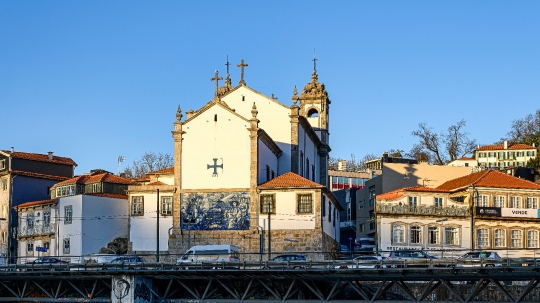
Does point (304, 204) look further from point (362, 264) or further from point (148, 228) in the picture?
point (362, 264)

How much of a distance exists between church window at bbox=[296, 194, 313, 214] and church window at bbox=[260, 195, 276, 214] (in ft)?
6.80

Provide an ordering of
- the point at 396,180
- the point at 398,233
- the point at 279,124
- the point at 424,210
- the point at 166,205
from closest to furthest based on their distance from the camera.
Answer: the point at 166,205 → the point at 398,233 → the point at 424,210 → the point at 279,124 → the point at 396,180

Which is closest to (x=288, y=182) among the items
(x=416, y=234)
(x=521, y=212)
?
(x=416, y=234)

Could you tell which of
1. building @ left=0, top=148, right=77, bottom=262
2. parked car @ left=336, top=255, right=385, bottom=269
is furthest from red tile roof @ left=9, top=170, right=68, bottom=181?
parked car @ left=336, top=255, right=385, bottom=269

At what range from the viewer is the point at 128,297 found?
5853 centimetres

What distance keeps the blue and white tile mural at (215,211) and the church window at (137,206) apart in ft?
13.3

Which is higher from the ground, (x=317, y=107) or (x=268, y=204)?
(x=317, y=107)

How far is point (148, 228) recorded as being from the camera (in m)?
79.6

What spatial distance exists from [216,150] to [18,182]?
30.4m

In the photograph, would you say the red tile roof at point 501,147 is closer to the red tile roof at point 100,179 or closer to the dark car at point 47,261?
the red tile roof at point 100,179

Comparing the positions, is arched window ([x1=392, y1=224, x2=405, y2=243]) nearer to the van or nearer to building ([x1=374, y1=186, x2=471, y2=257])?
building ([x1=374, y1=186, x2=471, y2=257])

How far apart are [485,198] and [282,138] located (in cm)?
2000

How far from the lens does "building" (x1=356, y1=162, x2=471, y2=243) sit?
101m

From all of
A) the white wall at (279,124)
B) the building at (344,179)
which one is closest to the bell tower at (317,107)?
the white wall at (279,124)
